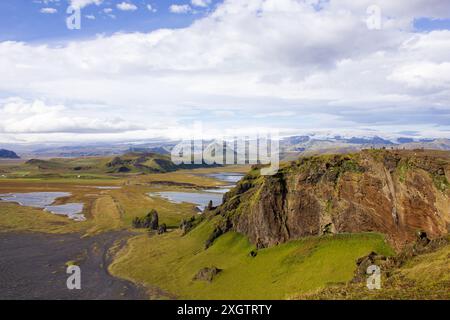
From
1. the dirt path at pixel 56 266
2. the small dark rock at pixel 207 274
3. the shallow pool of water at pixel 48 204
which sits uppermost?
the small dark rock at pixel 207 274

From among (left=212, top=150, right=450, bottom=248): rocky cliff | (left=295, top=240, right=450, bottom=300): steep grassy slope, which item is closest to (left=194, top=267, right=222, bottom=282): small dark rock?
(left=212, top=150, right=450, bottom=248): rocky cliff

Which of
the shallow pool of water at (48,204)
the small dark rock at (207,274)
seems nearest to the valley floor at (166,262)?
the small dark rock at (207,274)

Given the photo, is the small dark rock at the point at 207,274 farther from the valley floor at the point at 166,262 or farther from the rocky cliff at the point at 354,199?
the rocky cliff at the point at 354,199

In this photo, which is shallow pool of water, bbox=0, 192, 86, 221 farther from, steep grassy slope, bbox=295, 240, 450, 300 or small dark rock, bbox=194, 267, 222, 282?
steep grassy slope, bbox=295, 240, 450, 300

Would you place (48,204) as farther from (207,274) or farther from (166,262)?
(207,274)

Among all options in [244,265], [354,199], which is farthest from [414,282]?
[244,265]
